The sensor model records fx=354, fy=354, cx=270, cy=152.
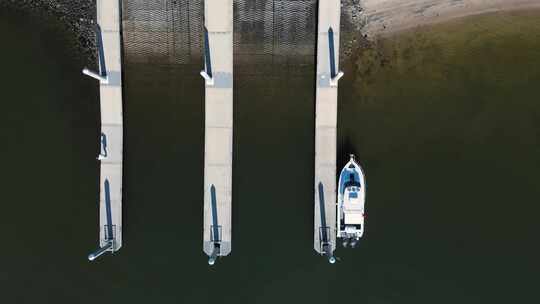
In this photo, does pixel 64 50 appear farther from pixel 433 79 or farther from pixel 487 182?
pixel 487 182

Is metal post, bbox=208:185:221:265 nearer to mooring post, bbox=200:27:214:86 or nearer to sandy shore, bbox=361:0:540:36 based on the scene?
mooring post, bbox=200:27:214:86

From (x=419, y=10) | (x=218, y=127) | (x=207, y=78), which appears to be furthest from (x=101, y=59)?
(x=419, y=10)

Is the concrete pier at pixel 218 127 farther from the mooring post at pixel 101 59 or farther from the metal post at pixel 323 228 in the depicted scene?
the mooring post at pixel 101 59

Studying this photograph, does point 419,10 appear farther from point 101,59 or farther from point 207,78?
point 101,59

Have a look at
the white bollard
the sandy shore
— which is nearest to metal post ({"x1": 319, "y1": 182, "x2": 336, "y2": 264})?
the white bollard

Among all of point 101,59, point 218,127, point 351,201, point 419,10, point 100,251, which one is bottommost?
point 100,251
